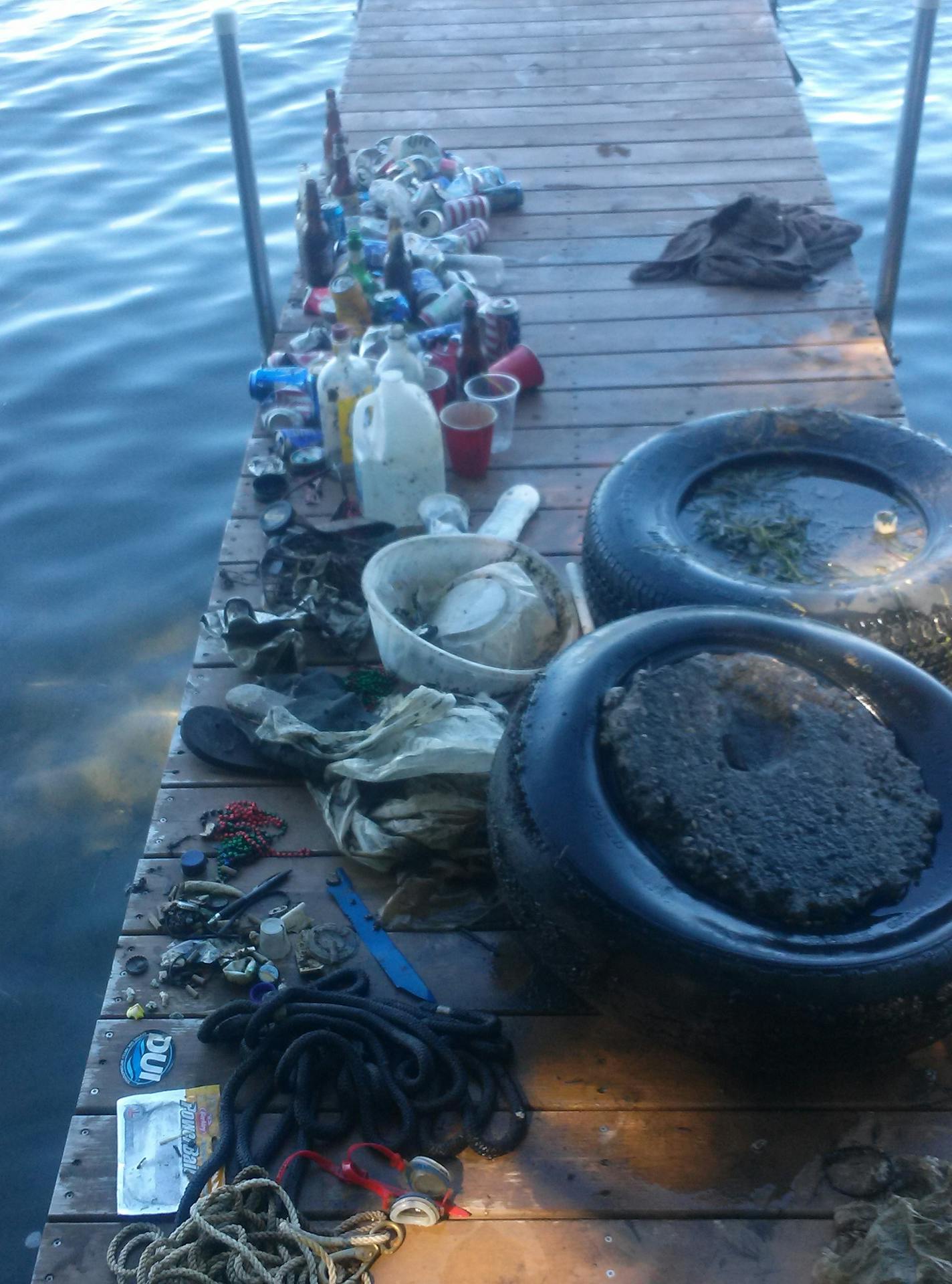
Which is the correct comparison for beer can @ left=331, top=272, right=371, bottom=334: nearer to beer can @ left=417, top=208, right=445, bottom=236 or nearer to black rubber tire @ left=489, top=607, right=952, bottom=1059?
beer can @ left=417, top=208, right=445, bottom=236

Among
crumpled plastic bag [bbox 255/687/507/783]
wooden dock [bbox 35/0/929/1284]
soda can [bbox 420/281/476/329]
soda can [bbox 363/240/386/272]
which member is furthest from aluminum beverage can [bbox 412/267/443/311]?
crumpled plastic bag [bbox 255/687/507/783]

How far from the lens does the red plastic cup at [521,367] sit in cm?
419

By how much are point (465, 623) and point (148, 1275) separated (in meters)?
1.66

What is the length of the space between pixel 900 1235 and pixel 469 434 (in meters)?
2.66

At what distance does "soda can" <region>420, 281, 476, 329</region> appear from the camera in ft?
14.1

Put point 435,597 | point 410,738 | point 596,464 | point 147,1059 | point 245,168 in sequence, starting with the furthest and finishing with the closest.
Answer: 1. point 245,168
2. point 596,464
3. point 435,597
4. point 410,738
5. point 147,1059

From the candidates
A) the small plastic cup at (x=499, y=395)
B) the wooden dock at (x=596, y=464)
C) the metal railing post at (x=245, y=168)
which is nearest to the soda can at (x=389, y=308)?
the small plastic cup at (x=499, y=395)

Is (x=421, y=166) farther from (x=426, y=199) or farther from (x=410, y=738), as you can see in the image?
(x=410, y=738)

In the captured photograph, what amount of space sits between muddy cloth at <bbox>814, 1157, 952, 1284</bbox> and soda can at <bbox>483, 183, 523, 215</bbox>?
4.73 m

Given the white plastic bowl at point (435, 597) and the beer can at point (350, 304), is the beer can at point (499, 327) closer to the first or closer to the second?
the beer can at point (350, 304)

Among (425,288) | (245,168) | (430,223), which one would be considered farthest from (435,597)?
(245,168)

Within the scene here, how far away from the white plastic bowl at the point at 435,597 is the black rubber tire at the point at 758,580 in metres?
0.15

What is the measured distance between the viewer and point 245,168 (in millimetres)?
4848

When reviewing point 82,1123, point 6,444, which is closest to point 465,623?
point 82,1123
